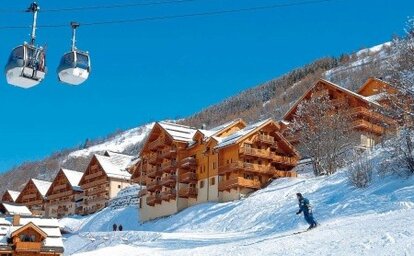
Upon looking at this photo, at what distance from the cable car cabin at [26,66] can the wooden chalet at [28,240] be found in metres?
33.3

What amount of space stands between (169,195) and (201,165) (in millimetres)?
4646

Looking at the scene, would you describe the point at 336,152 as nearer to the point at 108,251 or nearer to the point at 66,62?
the point at 108,251

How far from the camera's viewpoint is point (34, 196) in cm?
11300

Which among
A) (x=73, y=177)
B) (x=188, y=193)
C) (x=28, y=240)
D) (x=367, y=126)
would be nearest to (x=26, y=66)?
(x=28, y=240)

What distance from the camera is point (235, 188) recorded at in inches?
2213

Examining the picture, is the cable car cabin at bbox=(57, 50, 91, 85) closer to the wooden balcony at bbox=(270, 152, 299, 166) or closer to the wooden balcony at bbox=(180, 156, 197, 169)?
the wooden balcony at bbox=(270, 152, 299, 166)

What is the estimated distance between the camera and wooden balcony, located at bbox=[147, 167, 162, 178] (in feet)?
230

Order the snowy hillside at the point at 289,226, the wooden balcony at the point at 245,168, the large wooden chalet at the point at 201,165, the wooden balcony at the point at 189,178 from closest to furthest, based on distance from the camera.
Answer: the snowy hillside at the point at 289,226 < the wooden balcony at the point at 245,168 < the large wooden chalet at the point at 201,165 < the wooden balcony at the point at 189,178

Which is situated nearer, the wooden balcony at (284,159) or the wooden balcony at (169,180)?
the wooden balcony at (284,159)

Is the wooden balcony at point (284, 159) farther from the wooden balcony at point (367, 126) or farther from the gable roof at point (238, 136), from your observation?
the wooden balcony at point (367, 126)

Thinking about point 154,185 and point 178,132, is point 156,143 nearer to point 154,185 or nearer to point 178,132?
point 178,132

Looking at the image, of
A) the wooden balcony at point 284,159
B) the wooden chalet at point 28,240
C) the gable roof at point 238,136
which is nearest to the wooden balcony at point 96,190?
the gable roof at point 238,136

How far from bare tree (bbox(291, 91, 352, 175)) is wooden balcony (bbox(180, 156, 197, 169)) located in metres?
11.1

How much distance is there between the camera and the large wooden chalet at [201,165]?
5797cm
